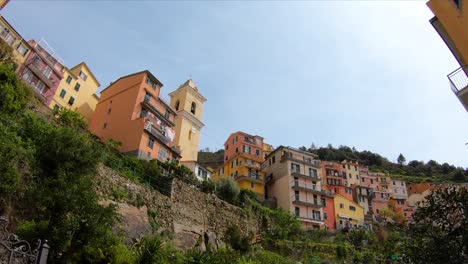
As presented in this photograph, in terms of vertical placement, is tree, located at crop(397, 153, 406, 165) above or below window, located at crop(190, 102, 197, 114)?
above

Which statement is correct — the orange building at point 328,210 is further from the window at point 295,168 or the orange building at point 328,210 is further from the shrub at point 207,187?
the shrub at point 207,187

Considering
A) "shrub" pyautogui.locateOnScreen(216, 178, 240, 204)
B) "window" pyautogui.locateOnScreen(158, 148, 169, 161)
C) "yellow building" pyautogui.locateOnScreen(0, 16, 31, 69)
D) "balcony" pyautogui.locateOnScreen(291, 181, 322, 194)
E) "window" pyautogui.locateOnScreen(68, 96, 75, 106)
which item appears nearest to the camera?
"shrub" pyautogui.locateOnScreen(216, 178, 240, 204)

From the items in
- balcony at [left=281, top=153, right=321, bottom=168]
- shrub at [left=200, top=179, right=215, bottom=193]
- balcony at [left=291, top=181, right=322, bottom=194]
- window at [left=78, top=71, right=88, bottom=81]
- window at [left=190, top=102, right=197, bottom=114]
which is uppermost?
window at [left=78, top=71, right=88, bottom=81]

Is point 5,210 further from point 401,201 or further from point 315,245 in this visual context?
point 401,201

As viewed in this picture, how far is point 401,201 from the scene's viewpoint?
291 feet

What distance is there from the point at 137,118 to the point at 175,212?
52.2 ft

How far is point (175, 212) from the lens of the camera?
86.0ft

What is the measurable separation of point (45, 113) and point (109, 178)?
922 centimetres

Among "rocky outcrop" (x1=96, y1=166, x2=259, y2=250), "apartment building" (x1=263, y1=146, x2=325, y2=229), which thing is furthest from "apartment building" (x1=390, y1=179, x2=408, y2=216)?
"rocky outcrop" (x1=96, y1=166, x2=259, y2=250)

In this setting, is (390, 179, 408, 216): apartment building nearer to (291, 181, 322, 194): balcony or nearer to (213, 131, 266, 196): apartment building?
(291, 181, 322, 194): balcony

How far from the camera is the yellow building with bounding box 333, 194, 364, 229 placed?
2213 inches

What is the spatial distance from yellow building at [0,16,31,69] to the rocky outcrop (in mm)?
23200

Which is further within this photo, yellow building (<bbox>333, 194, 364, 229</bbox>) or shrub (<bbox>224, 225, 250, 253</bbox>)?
yellow building (<bbox>333, 194, 364, 229</bbox>)

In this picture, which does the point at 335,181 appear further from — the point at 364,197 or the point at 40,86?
the point at 40,86
